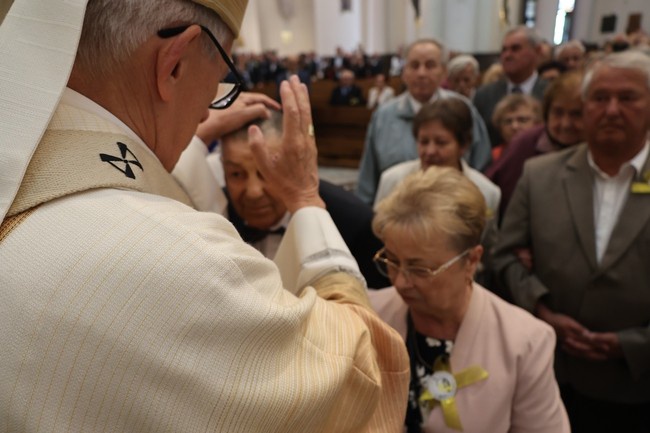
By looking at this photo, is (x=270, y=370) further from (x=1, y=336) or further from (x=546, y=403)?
(x=546, y=403)

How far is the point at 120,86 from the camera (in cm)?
87

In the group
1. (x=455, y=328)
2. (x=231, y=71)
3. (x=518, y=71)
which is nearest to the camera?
(x=231, y=71)

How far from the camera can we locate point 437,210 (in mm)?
1689

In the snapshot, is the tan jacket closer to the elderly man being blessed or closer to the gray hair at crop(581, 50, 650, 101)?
the elderly man being blessed

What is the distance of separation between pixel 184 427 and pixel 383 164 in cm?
294

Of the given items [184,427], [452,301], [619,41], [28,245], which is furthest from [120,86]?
[619,41]

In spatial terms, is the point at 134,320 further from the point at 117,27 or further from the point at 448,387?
the point at 448,387

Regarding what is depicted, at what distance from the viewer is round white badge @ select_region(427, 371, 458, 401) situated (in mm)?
1617

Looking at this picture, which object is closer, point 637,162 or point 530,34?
point 637,162

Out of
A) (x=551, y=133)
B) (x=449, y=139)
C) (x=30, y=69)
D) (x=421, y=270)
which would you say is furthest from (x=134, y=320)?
(x=551, y=133)

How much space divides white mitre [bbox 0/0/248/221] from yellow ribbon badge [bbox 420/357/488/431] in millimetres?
1369

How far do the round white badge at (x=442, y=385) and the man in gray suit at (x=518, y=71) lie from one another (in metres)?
3.09

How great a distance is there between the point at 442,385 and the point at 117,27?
1.39 metres

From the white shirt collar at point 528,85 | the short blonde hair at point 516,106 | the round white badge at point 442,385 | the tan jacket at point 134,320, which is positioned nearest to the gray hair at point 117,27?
the tan jacket at point 134,320
